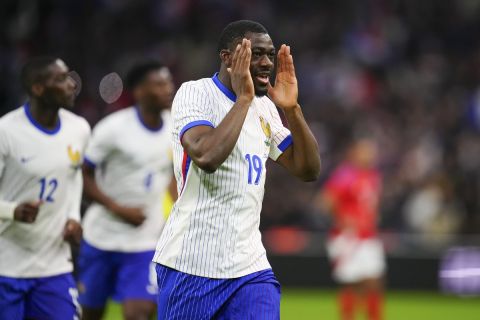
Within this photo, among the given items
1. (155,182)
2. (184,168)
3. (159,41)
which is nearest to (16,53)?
(159,41)

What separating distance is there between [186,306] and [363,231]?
25.6 ft

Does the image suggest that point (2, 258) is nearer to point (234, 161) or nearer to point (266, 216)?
point (234, 161)

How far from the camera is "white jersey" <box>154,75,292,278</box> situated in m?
5.51

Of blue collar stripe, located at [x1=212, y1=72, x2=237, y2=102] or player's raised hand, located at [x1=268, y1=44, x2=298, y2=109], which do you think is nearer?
blue collar stripe, located at [x1=212, y1=72, x2=237, y2=102]

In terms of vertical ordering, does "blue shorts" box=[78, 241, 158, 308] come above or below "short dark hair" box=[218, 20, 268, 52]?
below

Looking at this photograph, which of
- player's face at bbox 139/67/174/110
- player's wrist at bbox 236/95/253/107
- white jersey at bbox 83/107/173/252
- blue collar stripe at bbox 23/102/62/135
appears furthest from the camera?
player's face at bbox 139/67/174/110

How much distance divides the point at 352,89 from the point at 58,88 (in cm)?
1286

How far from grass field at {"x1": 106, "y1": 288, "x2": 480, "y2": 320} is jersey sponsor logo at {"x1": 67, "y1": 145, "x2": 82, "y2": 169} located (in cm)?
617

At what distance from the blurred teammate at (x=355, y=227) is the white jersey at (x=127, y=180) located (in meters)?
4.69

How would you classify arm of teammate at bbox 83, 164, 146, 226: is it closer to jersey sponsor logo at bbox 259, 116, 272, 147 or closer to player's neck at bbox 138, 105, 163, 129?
player's neck at bbox 138, 105, 163, 129

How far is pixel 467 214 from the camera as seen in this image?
17.8 metres

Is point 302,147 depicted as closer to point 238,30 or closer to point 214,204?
point 214,204

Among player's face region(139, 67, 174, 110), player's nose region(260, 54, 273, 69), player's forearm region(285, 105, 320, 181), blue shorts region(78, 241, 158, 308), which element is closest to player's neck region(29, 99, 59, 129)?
player's face region(139, 67, 174, 110)

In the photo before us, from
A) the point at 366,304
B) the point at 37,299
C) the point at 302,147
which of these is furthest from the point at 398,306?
the point at 302,147
